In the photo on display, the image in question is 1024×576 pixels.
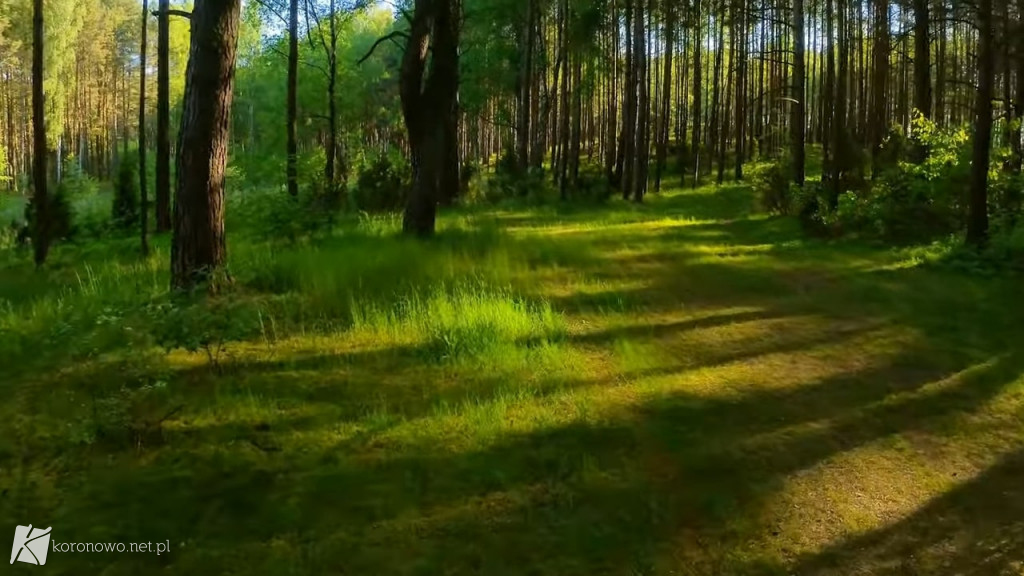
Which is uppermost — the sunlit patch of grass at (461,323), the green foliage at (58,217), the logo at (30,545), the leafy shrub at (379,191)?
the leafy shrub at (379,191)

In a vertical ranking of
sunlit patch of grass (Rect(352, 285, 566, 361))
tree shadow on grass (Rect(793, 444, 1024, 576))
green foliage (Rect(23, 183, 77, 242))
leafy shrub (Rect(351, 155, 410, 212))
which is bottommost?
tree shadow on grass (Rect(793, 444, 1024, 576))

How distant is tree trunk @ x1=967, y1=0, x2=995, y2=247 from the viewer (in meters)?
12.1

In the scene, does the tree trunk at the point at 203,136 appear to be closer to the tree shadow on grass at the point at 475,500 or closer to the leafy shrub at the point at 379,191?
the tree shadow on grass at the point at 475,500

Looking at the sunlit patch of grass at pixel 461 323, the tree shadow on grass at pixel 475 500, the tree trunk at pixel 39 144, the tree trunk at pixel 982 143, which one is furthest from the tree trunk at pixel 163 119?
the tree trunk at pixel 982 143

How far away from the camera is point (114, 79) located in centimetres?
5566

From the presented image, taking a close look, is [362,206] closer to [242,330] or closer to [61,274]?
[61,274]

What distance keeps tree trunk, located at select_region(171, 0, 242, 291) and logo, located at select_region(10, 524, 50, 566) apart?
401cm

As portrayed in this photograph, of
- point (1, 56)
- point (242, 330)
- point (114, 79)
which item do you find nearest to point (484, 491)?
point (242, 330)

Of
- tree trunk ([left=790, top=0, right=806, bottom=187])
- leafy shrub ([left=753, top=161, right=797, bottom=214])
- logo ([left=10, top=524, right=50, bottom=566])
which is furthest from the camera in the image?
tree trunk ([left=790, top=0, right=806, bottom=187])

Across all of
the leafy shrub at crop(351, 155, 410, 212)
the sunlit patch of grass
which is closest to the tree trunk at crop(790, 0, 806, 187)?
the leafy shrub at crop(351, 155, 410, 212)

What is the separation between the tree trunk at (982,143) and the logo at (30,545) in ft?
41.8

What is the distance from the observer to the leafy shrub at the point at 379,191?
1773 centimetres

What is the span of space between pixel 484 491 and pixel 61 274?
840 centimetres

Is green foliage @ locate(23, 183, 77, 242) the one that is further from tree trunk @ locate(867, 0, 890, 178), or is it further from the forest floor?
tree trunk @ locate(867, 0, 890, 178)
